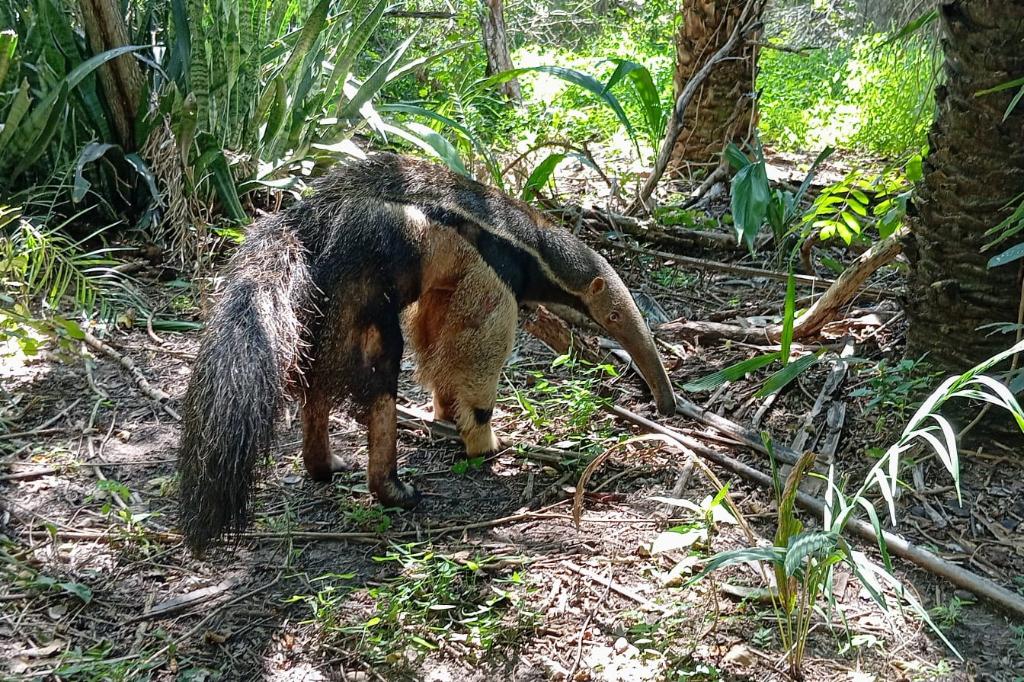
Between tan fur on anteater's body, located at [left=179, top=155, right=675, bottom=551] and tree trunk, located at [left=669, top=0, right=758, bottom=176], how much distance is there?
344 centimetres

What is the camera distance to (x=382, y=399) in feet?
12.9

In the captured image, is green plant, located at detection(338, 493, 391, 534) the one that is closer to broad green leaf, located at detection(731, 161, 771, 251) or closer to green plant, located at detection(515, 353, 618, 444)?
green plant, located at detection(515, 353, 618, 444)

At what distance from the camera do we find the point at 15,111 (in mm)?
5781

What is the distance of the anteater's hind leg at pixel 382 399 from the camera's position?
386 centimetres

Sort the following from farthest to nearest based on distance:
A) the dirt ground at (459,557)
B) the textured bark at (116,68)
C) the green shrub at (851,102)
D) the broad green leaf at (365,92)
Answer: the green shrub at (851,102) < the broad green leaf at (365,92) < the textured bark at (116,68) < the dirt ground at (459,557)

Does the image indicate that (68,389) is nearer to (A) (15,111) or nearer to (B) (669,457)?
(A) (15,111)

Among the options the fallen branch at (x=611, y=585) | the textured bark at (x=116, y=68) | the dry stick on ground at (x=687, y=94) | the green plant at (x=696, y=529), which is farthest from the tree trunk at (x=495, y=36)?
the green plant at (x=696, y=529)

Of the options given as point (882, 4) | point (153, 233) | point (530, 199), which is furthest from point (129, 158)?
point (882, 4)

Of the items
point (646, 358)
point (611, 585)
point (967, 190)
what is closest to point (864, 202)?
point (967, 190)

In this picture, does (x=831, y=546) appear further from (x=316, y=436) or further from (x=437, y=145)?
(x=437, y=145)

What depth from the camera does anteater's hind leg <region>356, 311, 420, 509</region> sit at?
152 inches

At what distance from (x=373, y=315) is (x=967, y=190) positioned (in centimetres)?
268

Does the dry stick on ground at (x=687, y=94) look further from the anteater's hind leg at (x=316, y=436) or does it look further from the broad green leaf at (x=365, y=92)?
the anteater's hind leg at (x=316, y=436)

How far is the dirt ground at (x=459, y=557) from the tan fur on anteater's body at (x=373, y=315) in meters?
0.33
